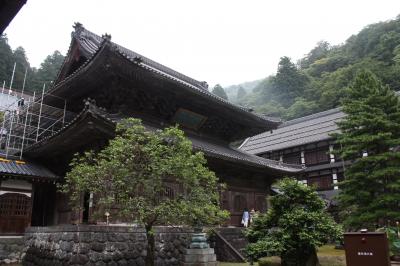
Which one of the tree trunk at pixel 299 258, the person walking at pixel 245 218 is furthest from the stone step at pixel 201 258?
the person walking at pixel 245 218

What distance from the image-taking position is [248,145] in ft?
169

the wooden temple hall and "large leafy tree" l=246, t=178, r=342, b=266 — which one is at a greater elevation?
the wooden temple hall

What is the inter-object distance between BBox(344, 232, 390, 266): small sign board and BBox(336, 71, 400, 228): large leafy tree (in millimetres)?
11431

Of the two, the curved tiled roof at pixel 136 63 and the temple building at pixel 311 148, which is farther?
the temple building at pixel 311 148

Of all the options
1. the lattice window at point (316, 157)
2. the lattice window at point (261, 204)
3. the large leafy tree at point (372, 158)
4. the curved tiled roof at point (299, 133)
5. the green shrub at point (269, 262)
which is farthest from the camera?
the curved tiled roof at point (299, 133)

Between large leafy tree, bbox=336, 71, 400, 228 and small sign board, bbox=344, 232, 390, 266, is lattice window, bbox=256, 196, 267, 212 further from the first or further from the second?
small sign board, bbox=344, 232, 390, 266

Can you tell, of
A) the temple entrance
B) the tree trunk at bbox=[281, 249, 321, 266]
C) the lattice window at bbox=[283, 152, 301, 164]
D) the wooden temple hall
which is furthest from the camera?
the lattice window at bbox=[283, 152, 301, 164]

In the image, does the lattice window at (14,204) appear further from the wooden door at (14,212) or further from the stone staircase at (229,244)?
the stone staircase at (229,244)

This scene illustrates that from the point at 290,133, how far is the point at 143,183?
127 feet

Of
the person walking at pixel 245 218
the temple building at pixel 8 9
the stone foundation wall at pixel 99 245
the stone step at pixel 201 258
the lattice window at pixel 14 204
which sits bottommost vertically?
the stone step at pixel 201 258

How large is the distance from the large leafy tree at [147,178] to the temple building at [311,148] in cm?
2535

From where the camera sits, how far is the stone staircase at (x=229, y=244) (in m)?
16.2

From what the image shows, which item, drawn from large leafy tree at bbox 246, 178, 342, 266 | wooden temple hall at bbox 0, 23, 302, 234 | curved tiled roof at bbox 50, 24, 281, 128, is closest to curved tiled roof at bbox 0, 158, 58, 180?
wooden temple hall at bbox 0, 23, 302, 234

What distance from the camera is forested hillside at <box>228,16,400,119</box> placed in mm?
61547
